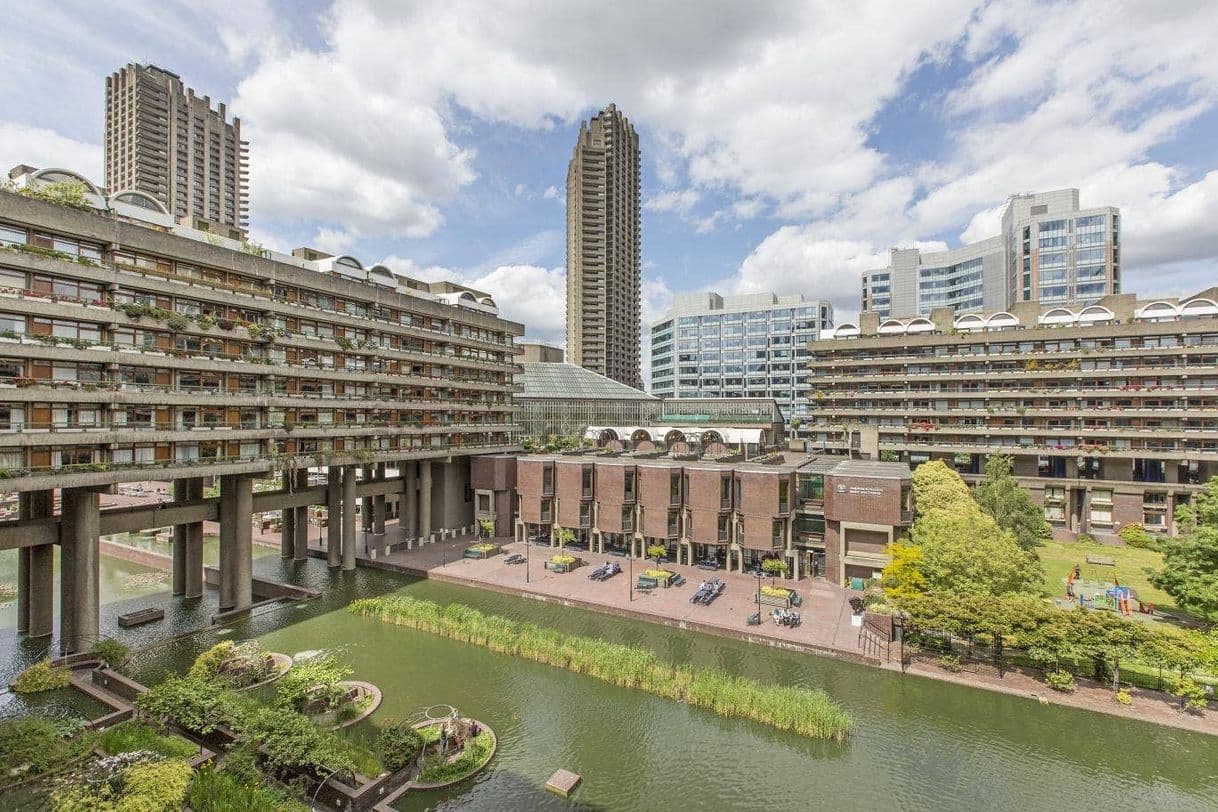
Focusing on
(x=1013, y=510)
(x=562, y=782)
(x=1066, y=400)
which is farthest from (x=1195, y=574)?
(x=1066, y=400)

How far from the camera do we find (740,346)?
164 metres

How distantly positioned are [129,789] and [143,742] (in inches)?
248

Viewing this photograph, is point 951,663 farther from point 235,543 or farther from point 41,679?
point 41,679

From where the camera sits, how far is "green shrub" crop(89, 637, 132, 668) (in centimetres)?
3488

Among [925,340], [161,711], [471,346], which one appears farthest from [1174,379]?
[161,711]

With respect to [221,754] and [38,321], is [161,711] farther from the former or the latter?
[38,321]

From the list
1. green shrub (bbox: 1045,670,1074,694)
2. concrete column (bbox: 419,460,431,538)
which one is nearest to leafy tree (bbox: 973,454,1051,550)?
green shrub (bbox: 1045,670,1074,694)

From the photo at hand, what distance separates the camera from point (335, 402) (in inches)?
2100

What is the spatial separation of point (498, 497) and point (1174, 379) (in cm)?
8195

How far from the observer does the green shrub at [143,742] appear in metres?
25.2

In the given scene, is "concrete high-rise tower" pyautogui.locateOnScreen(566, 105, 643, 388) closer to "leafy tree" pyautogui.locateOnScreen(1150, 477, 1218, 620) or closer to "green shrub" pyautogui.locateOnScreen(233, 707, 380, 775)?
"leafy tree" pyautogui.locateOnScreen(1150, 477, 1218, 620)

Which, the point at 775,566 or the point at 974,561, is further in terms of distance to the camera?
the point at 775,566

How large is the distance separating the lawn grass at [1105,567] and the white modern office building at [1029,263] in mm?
64308

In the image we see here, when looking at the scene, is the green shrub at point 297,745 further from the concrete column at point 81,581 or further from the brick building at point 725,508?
the brick building at point 725,508
